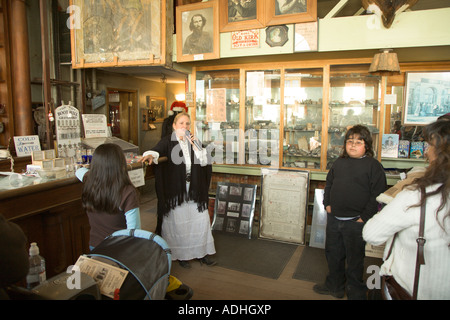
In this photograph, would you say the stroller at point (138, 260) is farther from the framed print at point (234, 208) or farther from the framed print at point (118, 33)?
the framed print at point (118, 33)

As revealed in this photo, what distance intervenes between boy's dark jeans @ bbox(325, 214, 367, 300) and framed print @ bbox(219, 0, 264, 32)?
2.40 metres

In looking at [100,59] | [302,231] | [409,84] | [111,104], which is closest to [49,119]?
[100,59]

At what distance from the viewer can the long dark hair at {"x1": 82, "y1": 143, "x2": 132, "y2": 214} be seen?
1.88m

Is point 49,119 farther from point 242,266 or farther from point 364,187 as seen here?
point 364,187

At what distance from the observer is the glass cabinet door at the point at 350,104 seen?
4.17m

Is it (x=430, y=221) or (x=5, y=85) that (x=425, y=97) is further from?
(x=5, y=85)

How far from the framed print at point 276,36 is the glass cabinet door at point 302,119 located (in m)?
0.68

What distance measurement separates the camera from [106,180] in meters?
1.88

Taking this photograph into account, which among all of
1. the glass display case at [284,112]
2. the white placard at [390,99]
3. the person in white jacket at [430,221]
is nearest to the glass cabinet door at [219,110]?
the glass display case at [284,112]

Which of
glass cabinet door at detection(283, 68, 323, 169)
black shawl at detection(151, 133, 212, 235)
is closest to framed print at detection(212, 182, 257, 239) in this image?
glass cabinet door at detection(283, 68, 323, 169)

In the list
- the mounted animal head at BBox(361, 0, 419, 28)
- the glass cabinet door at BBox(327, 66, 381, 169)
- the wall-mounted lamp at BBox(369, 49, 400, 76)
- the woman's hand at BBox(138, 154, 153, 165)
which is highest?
the mounted animal head at BBox(361, 0, 419, 28)

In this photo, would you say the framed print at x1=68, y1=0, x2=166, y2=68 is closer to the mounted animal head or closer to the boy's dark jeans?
the mounted animal head

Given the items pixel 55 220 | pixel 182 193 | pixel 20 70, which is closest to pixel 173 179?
pixel 182 193
